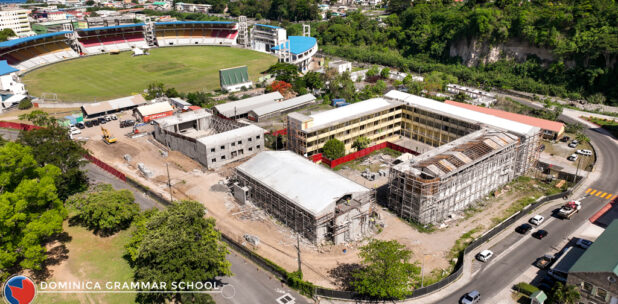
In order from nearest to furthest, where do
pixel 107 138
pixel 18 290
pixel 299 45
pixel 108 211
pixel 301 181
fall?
pixel 18 290 → pixel 108 211 → pixel 301 181 → pixel 107 138 → pixel 299 45

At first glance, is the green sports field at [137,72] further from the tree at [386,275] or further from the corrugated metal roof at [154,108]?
the tree at [386,275]

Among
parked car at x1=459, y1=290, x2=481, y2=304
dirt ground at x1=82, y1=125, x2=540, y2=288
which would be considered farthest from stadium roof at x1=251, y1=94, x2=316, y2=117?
parked car at x1=459, y1=290, x2=481, y2=304

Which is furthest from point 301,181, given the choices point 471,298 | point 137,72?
point 137,72

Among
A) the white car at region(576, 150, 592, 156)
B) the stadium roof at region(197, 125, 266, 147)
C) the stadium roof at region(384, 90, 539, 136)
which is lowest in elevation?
the white car at region(576, 150, 592, 156)

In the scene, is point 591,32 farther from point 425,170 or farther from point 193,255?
point 193,255

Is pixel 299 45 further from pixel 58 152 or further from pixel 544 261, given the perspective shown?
pixel 544 261

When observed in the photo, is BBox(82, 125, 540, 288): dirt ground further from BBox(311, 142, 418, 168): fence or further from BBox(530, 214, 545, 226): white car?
BBox(530, 214, 545, 226): white car

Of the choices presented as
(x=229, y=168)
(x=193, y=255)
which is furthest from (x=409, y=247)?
(x=229, y=168)
